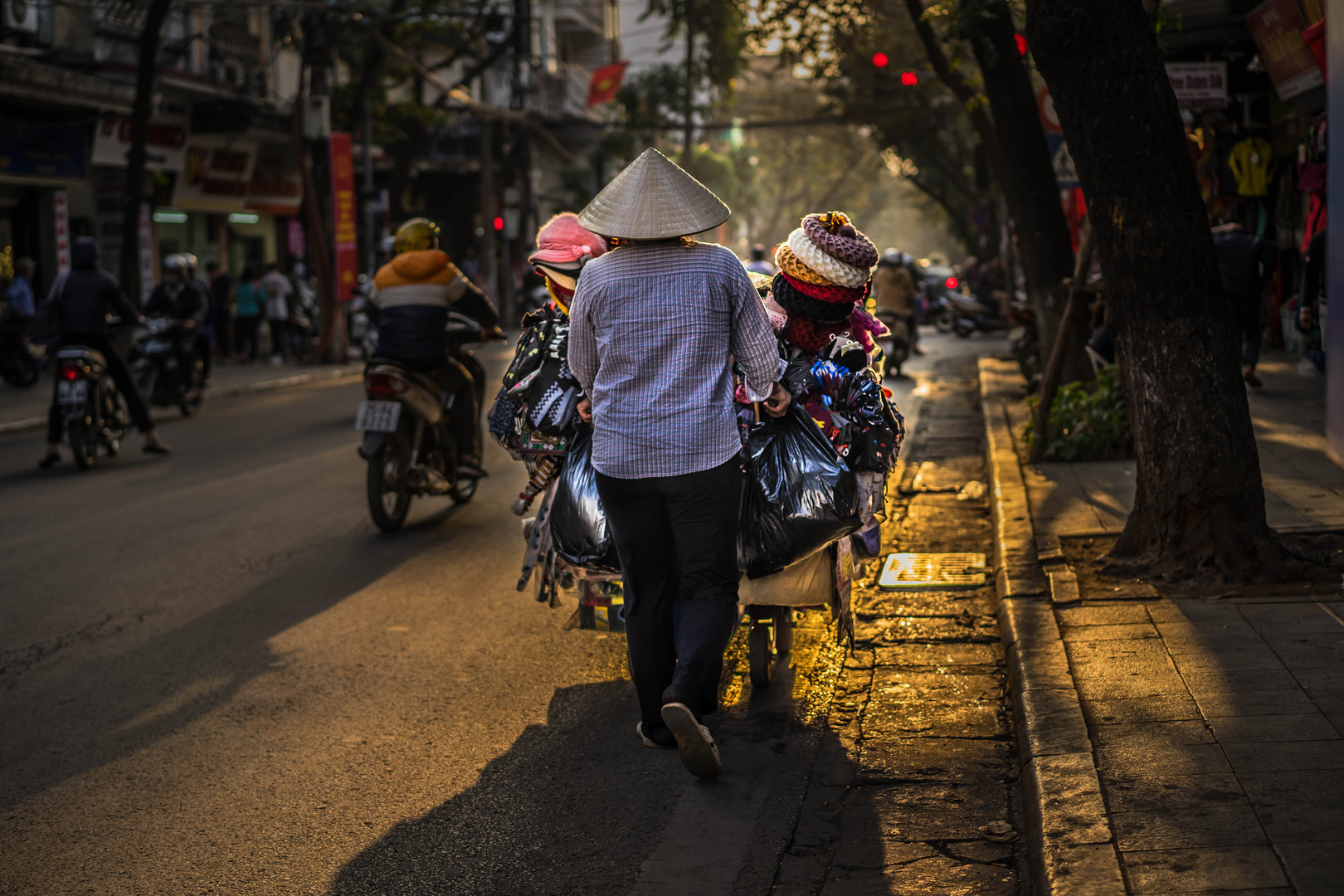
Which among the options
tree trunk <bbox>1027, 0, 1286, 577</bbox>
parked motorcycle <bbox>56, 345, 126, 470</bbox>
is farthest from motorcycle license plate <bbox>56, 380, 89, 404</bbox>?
tree trunk <bbox>1027, 0, 1286, 577</bbox>

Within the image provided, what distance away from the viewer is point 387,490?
805 cm

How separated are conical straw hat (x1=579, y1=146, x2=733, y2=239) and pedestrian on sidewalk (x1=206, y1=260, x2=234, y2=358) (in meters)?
18.4

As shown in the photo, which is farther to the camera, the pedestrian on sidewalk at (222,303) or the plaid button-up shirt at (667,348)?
the pedestrian on sidewalk at (222,303)

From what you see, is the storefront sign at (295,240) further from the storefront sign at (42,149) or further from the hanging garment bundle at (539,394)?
the hanging garment bundle at (539,394)

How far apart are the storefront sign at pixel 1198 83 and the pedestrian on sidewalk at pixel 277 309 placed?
16159 mm

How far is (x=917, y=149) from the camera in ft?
125

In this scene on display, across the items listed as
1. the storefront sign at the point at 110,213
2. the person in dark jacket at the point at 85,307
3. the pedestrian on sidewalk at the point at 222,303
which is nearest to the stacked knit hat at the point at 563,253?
the person in dark jacket at the point at 85,307

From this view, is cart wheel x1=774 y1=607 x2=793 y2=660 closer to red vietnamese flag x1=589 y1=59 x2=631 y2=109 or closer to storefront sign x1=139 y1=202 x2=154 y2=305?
storefront sign x1=139 y1=202 x2=154 y2=305

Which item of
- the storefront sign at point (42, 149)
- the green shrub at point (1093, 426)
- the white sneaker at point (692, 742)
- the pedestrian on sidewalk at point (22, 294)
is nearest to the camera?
the white sneaker at point (692, 742)

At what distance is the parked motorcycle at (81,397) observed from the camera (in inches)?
432

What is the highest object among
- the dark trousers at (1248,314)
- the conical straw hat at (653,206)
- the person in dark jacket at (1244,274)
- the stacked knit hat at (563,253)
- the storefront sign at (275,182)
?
the storefront sign at (275,182)

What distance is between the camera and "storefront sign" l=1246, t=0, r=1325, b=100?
10.6 m

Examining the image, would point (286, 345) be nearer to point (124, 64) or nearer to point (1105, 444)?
point (124, 64)

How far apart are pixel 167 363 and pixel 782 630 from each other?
1164 centimetres
